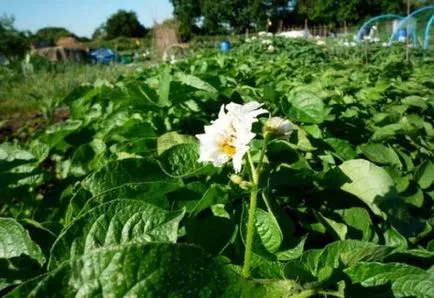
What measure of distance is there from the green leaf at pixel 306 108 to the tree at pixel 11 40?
1981 centimetres

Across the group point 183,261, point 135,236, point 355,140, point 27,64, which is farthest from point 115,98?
point 27,64

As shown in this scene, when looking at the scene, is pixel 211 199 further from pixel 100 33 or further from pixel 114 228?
pixel 100 33

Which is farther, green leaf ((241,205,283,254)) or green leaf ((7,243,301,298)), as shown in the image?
green leaf ((241,205,283,254))

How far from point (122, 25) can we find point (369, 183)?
2530 inches

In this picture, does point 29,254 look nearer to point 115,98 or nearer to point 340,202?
point 340,202

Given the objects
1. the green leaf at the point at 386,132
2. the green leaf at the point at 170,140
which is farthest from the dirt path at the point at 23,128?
the green leaf at the point at 386,132

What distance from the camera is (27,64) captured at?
11836mm

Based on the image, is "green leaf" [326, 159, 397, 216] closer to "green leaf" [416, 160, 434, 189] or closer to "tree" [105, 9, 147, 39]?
"green leaf" [416, 160, 434, 189]

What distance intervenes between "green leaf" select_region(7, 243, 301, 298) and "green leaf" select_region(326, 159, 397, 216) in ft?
1.90

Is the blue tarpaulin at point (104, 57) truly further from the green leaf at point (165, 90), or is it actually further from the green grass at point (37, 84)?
the green leaf at point (165, 90)

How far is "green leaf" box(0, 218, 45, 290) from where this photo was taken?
633 mm

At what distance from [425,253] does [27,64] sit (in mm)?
12427

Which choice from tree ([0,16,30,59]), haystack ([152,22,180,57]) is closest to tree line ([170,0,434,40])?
tree ([0,16,30,59])

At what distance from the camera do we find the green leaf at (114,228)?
0.58 meters
